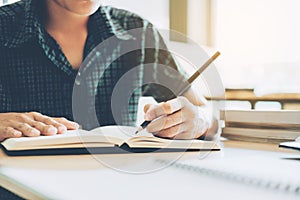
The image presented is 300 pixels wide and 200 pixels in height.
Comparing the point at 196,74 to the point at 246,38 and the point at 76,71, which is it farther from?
the point at 246,38

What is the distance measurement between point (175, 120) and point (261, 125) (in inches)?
11.8

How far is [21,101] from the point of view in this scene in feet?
4.51

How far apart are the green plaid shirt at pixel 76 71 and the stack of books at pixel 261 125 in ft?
1.44

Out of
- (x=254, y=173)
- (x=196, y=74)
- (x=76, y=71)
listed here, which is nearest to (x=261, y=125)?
(x=196, y=74)

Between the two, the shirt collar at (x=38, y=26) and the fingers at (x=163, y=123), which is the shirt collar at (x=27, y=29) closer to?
the shirt collar at (x=38, y=26)

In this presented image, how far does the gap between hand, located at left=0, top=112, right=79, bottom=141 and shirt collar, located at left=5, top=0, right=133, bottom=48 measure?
0.46 meters

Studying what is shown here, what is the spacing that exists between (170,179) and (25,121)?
516mm

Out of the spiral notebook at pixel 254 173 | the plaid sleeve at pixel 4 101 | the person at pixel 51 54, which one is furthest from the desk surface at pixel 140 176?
the plaid sleeve at pixel 4 101

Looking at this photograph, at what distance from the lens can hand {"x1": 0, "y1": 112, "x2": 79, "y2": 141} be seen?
0.86 m

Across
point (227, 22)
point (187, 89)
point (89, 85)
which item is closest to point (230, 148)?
point (187, 89)

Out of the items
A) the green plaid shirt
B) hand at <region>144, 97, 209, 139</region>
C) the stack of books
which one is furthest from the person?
hand at <region>144, 97, 209, 139</region>

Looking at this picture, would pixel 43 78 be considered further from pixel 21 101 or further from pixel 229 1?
pixel 229 1

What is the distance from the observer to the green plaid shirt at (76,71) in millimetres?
1359

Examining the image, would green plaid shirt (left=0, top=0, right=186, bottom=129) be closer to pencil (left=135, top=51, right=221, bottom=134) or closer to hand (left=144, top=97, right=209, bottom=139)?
pencil (left=135, top=51, right=221, bottom=134)
